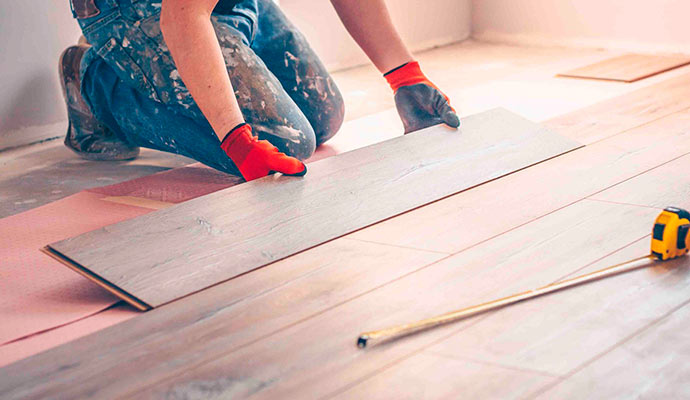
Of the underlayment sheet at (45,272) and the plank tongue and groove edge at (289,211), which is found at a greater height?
the plank tongue and groove edge at (289,211)

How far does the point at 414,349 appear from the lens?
1.14m

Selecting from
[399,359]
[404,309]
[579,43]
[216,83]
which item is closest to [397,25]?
[579,43]

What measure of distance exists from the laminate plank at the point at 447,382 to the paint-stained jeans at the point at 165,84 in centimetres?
122

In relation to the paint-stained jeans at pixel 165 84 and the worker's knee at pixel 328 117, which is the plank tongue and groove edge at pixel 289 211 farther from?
the worker's knee at pixel 328 117

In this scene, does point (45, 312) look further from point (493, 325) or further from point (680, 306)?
point (680, 306)

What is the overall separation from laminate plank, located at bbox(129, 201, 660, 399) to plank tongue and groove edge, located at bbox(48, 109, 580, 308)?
0.30 meters

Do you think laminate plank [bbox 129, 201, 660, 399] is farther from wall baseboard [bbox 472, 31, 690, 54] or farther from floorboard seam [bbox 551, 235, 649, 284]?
wall baseboard [bbox 472, 31, 690, 54]

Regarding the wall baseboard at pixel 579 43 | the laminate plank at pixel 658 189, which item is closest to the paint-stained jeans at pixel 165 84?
the laminate plank at pixel 658 189

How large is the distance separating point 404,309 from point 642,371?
399 millimetres

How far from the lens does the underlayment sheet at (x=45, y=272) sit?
142cm

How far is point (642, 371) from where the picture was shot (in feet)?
3.36

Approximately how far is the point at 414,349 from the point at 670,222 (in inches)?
20.5

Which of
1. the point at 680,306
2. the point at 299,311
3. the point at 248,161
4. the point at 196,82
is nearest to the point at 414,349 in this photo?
the point at 299,311

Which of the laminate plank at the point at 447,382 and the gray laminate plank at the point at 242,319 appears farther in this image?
the gray laminate plank at the point at 242,319
